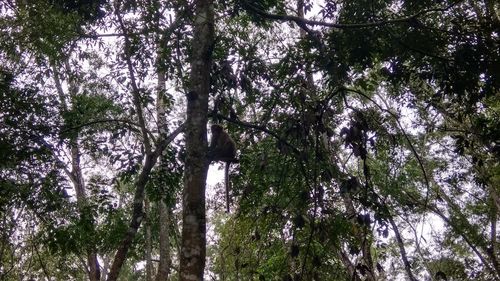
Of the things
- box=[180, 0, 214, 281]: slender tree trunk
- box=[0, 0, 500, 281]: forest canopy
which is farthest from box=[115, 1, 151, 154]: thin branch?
box=[180, 0, 214, 281]: slender tree trunk

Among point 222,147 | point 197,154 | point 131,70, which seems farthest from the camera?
point 131,70

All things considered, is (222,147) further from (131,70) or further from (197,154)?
(197,154)

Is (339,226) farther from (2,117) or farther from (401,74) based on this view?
(2,117)

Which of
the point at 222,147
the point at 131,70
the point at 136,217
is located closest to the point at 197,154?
the point at 136,217

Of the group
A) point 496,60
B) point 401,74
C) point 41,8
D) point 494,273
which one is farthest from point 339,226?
point 494,273

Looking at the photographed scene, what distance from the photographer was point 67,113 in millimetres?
6316

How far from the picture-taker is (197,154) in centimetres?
328

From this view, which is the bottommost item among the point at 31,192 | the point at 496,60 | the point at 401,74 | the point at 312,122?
the point at 312,122

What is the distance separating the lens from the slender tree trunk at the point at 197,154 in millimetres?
2900

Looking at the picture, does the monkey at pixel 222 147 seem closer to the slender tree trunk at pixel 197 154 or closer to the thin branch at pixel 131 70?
the thin branch at pixel 131 70

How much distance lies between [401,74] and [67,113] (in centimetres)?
465

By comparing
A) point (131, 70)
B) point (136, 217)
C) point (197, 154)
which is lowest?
point (197, 154)

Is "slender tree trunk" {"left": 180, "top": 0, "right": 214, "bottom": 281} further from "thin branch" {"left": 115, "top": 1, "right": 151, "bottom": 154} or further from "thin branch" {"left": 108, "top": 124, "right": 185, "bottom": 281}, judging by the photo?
"thin branch" {"left": 115, "top": 1, "right": 151, "bottom": 154}

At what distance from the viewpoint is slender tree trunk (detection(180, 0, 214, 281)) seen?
2.90 metres
